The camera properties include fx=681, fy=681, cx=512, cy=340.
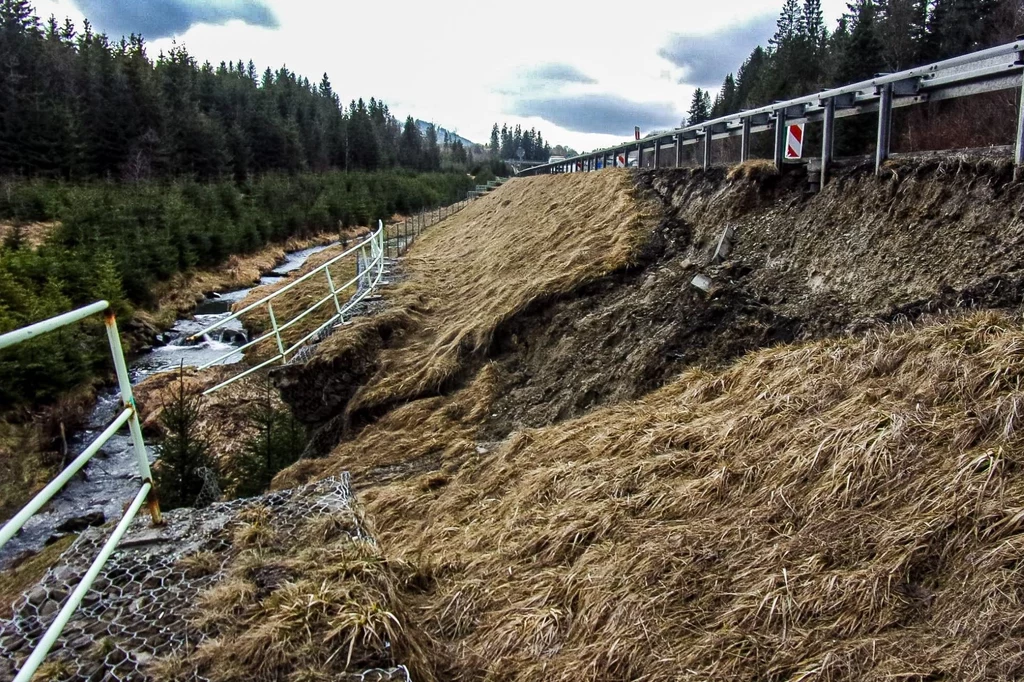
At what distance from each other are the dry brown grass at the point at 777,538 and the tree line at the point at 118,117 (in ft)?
151

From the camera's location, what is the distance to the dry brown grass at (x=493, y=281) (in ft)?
28.2

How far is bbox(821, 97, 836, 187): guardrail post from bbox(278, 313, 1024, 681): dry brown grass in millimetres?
2658

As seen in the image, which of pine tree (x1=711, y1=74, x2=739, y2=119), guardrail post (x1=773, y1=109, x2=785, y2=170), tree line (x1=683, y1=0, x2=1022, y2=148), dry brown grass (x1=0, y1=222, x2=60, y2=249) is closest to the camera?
guardrail post (x1=773, y1=109, x2=785, y2=170)

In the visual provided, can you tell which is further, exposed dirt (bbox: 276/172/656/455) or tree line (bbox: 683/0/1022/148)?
tree line (bbox: 683/0/1022/148)

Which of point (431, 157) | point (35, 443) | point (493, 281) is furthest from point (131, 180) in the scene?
point (431, 157)

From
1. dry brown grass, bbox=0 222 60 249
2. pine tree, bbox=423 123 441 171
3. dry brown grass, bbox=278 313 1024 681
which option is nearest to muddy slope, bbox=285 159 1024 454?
dry brown grass, bbox=278 313 1024 681

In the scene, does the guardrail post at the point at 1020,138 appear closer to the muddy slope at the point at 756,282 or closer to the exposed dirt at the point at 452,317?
the muddy slope at the point at 756,282

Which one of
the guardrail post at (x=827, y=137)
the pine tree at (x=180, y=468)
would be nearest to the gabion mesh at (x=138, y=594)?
the pine tree at (x=180, y=468)

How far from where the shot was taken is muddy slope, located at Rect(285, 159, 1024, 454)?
15.7 ft

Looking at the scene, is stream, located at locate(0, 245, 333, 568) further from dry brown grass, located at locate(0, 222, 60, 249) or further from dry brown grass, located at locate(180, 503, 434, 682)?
dry brown grass, located at locate(180, 503, 434, 682)

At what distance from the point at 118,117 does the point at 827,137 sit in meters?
55.8

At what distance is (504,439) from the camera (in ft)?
21.2

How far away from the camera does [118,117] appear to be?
49969 millimetres

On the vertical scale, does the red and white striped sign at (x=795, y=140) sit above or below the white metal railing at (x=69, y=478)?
above
